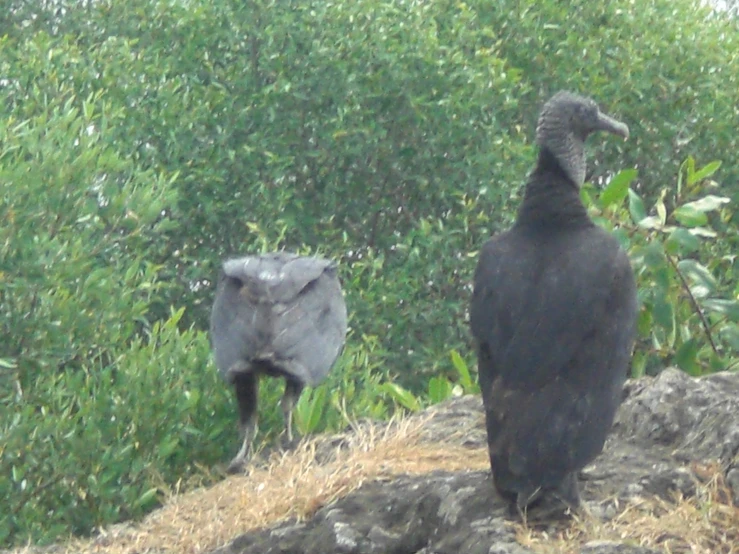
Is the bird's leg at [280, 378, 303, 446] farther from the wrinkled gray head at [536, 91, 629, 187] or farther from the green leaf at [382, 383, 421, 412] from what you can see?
the wrinkled gray head at [536, 91, 629, 187]

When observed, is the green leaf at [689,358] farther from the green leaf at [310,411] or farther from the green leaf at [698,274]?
the green leaf at [310,411]

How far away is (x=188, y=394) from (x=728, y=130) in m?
5.90

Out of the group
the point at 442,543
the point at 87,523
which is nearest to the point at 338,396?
the point at 87,523

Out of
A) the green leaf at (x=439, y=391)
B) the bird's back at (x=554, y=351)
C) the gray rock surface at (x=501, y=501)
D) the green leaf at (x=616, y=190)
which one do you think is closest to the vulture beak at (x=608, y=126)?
the bird's back at (x=554, y=351)

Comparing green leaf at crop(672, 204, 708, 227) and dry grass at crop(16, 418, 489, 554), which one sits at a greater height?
green leaf at crop(672, 204, 708, 227)

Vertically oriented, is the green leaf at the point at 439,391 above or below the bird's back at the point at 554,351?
below

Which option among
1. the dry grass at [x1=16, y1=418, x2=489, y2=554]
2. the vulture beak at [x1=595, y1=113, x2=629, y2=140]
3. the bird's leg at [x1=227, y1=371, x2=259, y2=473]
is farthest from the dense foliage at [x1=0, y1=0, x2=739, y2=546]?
the vulture beak at [x1=595, y1=113, x2=629, y2=140]

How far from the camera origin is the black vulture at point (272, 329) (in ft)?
18.4

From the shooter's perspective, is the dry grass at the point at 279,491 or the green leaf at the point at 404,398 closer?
the dry grass at the point at 279,491

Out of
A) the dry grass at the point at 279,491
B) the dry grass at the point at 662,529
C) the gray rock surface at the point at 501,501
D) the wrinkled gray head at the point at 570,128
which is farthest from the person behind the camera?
A: the dry grass at the point at 279,491

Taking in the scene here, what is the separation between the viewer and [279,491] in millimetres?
4496

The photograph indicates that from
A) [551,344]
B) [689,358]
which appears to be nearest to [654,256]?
[689,358]

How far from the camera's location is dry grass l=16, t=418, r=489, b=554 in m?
4.30

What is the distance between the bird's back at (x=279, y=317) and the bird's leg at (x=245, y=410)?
0.33ft
